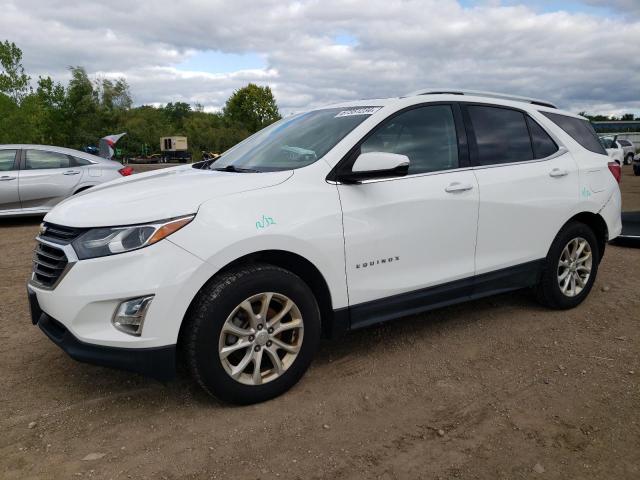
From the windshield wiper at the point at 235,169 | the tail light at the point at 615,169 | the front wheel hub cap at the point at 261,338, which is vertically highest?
the windshield wiper at the point at 235,169

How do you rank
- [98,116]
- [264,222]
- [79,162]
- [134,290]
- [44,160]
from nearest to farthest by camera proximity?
[134,290] < [264,222] < [44,160] < [79,162] < [98,116]

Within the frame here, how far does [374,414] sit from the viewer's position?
296 centimetres

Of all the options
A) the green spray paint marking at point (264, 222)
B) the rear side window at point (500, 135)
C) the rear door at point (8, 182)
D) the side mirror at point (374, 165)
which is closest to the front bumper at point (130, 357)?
the green spray paint marking at point (264, 222)

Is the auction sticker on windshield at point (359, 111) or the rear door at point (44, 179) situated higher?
the auction sticker on windshield at point (359, 111)

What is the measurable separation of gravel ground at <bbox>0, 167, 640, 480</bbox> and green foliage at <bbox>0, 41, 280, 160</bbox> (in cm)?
2406

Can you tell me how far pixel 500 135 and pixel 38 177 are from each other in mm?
8173

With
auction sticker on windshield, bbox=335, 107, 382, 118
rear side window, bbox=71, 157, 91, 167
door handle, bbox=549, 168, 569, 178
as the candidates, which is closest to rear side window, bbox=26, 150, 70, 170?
rear side window, bbox=71, 157, 91, 167

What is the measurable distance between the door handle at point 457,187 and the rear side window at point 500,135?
Answer: 0.29m

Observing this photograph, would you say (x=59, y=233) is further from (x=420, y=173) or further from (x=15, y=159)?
(x=15, y=159)

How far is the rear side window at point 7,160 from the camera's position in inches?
366

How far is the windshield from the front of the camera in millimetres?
3441

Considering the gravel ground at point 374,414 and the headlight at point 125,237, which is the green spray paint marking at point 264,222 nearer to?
the headlight at point 125,237

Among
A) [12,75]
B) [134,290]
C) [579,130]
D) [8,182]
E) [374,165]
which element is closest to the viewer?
[134,290]

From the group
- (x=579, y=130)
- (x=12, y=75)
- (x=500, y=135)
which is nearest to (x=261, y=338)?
(x=500, y=135)
